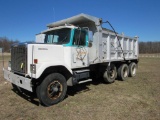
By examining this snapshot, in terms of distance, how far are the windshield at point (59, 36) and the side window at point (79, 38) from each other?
0.93 feet

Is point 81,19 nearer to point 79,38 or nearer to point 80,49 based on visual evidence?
point 79,38

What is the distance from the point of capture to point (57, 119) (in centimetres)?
416

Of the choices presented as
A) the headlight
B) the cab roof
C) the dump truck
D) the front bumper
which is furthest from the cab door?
the front bumper

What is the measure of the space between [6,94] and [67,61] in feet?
9.88

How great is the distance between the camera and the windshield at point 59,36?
594 centimetres

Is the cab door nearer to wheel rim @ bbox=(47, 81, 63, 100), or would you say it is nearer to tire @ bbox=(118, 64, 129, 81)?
wheel rim @ bbox=(47, 81, 63, 100)

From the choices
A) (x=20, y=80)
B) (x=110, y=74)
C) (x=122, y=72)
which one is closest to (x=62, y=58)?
(x=20, y=80)

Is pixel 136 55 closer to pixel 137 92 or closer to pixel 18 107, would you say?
pixel 137 92

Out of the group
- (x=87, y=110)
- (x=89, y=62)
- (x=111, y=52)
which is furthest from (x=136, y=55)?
(x=87, y=110)

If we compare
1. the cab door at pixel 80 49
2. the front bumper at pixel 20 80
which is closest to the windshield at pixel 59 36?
the cab door at pixel 80 49

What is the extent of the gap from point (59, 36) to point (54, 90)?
229cm

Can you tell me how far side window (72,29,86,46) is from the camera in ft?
19.6

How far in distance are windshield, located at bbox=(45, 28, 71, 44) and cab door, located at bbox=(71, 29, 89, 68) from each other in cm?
28

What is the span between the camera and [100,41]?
276 inches
